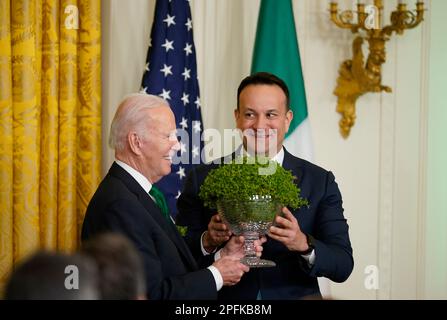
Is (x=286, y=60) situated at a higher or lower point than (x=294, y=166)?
higher

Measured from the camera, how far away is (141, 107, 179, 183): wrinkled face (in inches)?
104

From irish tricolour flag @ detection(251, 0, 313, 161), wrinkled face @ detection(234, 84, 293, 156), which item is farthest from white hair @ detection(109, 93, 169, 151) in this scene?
irish tricolour flag @ detection(251, 0, 313, 161)

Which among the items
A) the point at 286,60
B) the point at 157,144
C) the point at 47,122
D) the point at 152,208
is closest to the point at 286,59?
the point at 286,60

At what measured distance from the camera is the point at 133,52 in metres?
4.92

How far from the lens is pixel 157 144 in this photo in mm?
2648

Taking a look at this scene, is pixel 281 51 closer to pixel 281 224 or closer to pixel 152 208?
pixel 281 224

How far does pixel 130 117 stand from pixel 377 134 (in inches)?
127

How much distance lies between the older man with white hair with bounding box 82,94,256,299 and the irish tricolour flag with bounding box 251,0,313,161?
7.33 ft

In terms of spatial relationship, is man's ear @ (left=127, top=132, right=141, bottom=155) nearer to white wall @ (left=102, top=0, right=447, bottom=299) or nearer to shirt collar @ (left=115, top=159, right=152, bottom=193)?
shirt collar @ (left=115, top=159, right=152, bottom=193)

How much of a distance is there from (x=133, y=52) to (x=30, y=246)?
1547mm

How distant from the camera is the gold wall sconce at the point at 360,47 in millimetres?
5098

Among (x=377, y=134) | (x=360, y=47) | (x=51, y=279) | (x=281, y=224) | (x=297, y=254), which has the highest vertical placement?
(x=360, y=47)
